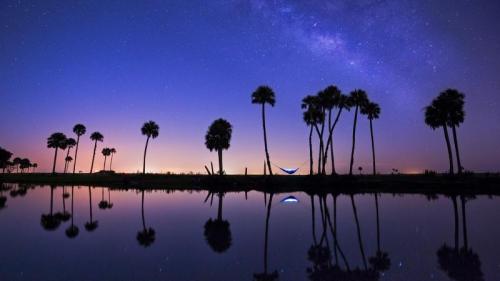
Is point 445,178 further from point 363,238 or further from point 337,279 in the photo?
point 337,279

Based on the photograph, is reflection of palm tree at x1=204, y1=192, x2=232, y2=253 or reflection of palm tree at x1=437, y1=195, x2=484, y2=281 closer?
reflection of palm tree at x1=437, y1=195, x2=484, y2=281

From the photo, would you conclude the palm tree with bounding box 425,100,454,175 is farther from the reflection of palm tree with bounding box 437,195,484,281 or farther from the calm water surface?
the reflection of palm tree with bounding box 437,195,484,281

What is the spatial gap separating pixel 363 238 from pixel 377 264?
4831mm

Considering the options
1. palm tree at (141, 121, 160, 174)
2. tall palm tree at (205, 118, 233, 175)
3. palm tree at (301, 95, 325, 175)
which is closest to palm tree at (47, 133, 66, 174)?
palm tree at (141, 121, 160, 174)

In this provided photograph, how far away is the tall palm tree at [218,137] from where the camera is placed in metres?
76.1

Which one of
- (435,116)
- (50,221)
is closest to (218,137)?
(435,116)

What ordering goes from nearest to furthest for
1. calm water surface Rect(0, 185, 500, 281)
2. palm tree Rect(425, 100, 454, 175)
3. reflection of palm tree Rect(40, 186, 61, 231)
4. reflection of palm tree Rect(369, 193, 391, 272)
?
1. calm water surface Rect(0, 185, 500, 281)
2. reflection of palm tree Rect(369, 193, 391, 272)
3. reflection of palm tree Rect(40, 186, 61, 231)
4. palm tree Rect(425, 100, 454, 175)

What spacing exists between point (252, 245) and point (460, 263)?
8.14 m

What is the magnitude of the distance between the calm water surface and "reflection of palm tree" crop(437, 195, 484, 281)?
1.3 inches

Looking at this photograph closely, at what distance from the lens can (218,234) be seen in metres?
18.2

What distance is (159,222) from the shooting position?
73.5 ft

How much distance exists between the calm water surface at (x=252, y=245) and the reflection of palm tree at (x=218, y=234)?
51 millimetres

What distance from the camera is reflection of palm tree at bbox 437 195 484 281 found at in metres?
10.5

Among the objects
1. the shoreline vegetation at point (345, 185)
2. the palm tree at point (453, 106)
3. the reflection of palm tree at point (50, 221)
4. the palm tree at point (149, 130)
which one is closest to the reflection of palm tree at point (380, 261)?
the reflection of palm tree at point (50, 221)
